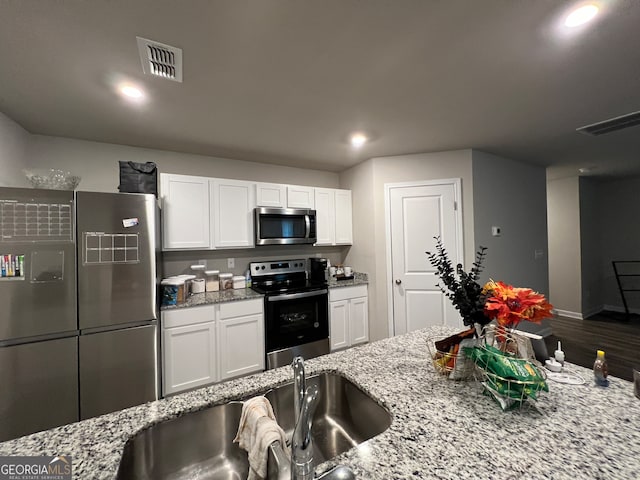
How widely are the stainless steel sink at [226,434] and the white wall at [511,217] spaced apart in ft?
8.73

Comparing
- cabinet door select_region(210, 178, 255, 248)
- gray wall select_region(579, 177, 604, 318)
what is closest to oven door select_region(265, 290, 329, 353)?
cabinet door select_region(210, 178, 255, 248)

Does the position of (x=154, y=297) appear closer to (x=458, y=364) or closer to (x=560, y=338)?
(x=458, y=364)

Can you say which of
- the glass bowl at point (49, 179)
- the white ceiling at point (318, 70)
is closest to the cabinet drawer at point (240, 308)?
the glass bowl at point (49, 179)

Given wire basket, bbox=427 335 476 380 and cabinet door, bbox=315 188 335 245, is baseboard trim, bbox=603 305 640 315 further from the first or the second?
wire basket, bbox=427 335 476 380

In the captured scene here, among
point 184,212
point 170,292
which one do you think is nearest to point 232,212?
point 184,212

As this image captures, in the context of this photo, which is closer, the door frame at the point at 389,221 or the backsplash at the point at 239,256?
the backsplash at the point at 239,256

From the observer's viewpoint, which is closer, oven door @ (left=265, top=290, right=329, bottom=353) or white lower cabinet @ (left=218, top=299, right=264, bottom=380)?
white lower cabinet @ (left=218, top=299, right=264, bottom=380)

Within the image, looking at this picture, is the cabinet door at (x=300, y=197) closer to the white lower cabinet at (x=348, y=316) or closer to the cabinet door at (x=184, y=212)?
the cabinet door at (x=184, y=212)

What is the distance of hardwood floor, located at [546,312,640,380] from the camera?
2.96 meters

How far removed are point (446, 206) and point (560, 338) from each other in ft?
9.14

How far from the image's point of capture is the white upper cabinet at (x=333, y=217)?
3.37m

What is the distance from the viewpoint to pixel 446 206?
3.01 metres

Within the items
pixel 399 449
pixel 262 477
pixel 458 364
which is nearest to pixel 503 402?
pixel 458 364

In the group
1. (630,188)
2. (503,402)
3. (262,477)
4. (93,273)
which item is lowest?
(262,477)
